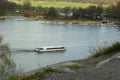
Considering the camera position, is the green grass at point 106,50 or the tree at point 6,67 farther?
the green grass at point 106,50

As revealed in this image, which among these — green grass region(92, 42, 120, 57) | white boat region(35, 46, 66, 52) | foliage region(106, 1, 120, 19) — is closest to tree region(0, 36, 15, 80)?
green grass region(92, 42, 120, 57)

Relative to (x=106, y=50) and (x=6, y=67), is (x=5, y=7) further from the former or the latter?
(x=106, y=50)

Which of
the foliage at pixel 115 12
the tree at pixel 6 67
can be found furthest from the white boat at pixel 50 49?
the foliage at pixel 115 12

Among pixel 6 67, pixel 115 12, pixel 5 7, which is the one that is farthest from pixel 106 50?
pixel 5 7

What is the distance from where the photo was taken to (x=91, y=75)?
4.02 metres

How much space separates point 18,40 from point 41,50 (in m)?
7.49

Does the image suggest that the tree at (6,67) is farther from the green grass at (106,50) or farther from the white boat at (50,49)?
the white boat at (50,49)

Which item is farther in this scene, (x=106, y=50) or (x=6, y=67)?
(x=6, y=67)

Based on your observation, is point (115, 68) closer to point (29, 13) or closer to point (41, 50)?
point (41, 50)

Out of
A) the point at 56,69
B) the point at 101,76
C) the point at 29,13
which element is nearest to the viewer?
the point at 101,76

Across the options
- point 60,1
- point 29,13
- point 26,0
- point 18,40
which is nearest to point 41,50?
point 18,40

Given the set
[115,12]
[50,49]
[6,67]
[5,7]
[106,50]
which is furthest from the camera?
[5,7]

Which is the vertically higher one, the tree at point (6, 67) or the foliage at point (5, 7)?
the tree at point (6, 67)

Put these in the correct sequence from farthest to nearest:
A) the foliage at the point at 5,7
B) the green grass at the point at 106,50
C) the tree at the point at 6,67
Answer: the foliage at the point at 5,7 < the green grass at the point at 106,50 < the tree at the point at 6,67
